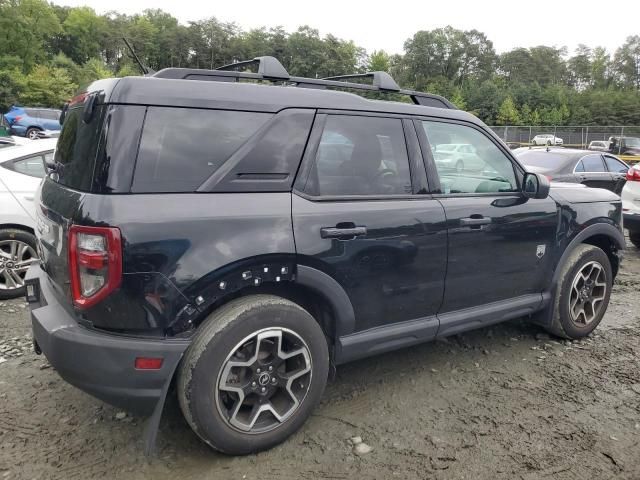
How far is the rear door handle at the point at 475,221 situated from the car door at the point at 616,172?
876 cm

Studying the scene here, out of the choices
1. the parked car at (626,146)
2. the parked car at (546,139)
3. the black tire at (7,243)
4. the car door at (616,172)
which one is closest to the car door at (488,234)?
the black tire at (7,243)

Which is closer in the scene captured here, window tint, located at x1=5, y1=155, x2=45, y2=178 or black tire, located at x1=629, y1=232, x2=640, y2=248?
window tint, located at x1=5, y1=155, x2=45, y2=178

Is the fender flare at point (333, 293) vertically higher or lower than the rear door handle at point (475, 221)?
lower

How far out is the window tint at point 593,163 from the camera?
10039 millimetres

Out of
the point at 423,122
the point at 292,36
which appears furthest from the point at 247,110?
the point at 292,36

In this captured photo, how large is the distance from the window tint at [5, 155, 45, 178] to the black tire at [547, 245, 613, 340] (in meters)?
5.07

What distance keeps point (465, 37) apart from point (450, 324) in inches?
4806

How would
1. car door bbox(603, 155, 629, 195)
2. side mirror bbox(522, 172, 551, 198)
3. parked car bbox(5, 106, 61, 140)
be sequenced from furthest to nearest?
parked car bbox(5, 106, 61, 140), car door bbox(603, 155, 629, 195), side mirror bbox(522, 172, 551, 198)

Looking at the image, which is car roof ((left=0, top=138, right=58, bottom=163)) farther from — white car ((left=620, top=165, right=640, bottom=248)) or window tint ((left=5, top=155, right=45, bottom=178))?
white car ((left=620, top=165, right=640, bottom=248))

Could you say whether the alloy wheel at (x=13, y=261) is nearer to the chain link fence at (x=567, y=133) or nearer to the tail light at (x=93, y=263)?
the tail light at (x=93, y=263)

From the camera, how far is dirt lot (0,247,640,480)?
101 inches

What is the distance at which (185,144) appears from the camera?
95.8 inches

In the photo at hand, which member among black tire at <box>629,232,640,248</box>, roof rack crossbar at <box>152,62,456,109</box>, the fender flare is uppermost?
roof rack crossbar at <box>152,62,456,109</box>

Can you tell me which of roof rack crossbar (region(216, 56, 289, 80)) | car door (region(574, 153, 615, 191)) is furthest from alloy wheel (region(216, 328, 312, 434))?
car door (region(574, 153, 615, 191))
